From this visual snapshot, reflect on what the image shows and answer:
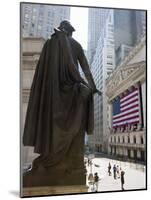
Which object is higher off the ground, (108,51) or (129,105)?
(108,51)

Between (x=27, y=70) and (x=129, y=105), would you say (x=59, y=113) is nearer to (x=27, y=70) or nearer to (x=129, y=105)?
(x=27, y=70)

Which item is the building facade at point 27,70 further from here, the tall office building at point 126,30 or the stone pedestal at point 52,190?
the tall office building at point 126,30

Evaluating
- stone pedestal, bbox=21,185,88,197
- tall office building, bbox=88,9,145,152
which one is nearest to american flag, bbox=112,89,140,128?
tall office building, bbox=88,9,145,152

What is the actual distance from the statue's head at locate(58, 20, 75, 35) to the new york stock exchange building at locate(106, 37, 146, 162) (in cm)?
51

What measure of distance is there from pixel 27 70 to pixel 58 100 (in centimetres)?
34

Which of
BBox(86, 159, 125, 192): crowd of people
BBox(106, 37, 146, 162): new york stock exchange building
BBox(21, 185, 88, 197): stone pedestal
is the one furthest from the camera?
BBox(106, 37, 146, 162): new york stock exchange building

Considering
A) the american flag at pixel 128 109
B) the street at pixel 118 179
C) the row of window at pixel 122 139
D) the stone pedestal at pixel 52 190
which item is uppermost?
the american flag at pixel 128 109

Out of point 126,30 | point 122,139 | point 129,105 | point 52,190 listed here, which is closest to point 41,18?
point 126,30

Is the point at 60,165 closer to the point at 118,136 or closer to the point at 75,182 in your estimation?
the point at 75,182

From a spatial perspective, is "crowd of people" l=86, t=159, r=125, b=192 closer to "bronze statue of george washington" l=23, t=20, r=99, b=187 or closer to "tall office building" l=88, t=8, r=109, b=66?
"bronze statue of george washington" l=23, t=20, r=99, b=187

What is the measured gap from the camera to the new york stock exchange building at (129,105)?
9.54 ft

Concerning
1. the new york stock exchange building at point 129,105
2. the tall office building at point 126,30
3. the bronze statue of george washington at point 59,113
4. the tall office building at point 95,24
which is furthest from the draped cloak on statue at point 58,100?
the tall office building at point 126,30

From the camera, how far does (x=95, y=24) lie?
2.90m

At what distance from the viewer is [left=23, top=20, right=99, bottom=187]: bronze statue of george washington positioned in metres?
2.72
